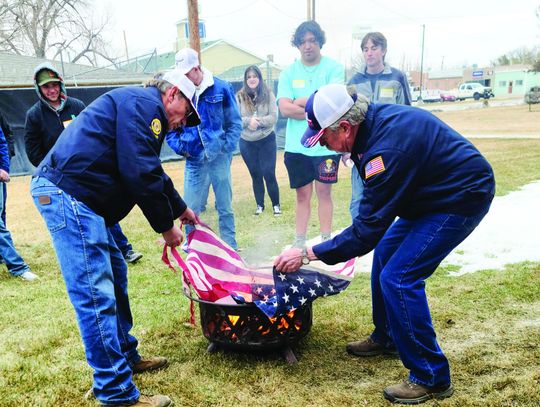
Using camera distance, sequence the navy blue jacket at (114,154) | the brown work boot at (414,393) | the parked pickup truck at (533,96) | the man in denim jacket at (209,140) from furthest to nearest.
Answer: the parked pickup truck at (533,96) → the man in denim jacket at (209,140) → the brown work boot at (414,393) → the navy blue jacket at (114,154)

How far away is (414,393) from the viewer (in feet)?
7.82

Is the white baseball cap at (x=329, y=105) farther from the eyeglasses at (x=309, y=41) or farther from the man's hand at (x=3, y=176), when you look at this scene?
the man's hand at (x=3, y=176)

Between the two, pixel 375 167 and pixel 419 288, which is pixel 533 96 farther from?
pixel 375 167

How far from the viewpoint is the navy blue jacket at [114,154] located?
2127mm

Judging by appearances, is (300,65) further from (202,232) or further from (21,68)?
(21,68)

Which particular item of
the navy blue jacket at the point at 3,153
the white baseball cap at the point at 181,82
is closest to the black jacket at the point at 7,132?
the navy blue jacket at the point at 3,153

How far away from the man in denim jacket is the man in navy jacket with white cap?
192cm

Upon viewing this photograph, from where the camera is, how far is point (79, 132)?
86.9 inches

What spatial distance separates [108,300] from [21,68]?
19753mm

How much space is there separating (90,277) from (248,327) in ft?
3.06

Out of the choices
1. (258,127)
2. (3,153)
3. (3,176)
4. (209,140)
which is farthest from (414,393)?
(258,127)

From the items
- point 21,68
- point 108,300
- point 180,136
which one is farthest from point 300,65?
point 21,68

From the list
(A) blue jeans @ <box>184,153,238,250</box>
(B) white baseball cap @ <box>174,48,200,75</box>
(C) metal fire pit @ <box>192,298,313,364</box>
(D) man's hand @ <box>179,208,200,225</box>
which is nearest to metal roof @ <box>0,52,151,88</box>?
(A) blue jeans @ <box>184,153,238,250</box>

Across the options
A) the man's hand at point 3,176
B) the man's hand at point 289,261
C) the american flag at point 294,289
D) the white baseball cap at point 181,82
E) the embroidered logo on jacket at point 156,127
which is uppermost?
the white baseball cap at point 181,82
